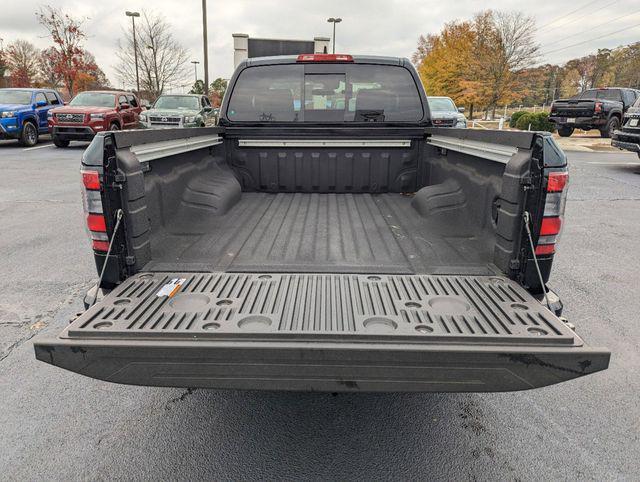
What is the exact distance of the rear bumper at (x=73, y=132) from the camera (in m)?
14.6

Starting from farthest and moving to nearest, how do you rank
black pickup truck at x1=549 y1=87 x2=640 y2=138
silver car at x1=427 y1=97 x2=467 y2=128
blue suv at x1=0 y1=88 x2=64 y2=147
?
black pickup truck at x1=549 y1=87 x2=640 y2=138, silver car at x1=427 y1=97 x2=467 y2=128, blue suv at x1=0 y1=88 x2=64 y2=147

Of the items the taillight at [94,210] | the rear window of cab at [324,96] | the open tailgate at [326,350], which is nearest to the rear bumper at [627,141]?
the rear window of cab at [324,96]

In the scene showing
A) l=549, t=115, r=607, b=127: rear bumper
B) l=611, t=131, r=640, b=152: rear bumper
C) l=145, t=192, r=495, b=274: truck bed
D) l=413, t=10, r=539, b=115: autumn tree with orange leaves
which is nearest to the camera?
l=145, t=192, r=495, b=274: truck bed

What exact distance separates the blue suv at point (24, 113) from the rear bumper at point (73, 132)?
3.99 feet

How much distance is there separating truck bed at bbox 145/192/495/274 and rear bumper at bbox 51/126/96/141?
1334 cm

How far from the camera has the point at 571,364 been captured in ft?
5.41

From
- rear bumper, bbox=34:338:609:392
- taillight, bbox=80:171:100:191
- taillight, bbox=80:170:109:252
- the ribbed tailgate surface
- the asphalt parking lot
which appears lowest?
the asphalt parking lot

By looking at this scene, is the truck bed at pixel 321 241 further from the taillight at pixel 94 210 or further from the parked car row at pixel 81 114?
the parked car row at pixel 81 114

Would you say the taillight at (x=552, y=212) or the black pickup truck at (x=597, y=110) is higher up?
the black pickup truck at (x=597, y=110)

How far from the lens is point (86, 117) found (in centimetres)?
1459

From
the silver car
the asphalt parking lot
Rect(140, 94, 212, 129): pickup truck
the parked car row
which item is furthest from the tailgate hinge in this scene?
Rect(140, 94, 212, 129): pickup truck

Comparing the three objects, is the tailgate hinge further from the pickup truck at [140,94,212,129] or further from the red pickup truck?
the red pickup truck

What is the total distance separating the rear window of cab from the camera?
4215 mm

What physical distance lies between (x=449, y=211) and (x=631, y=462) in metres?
1.82
